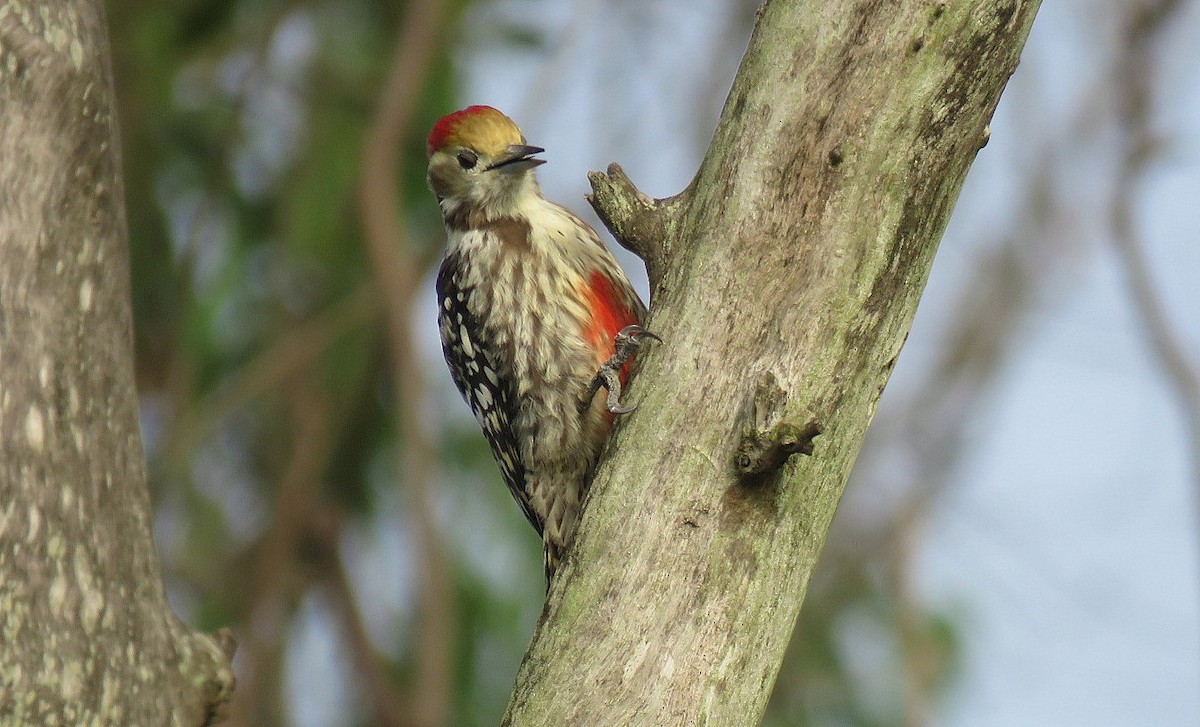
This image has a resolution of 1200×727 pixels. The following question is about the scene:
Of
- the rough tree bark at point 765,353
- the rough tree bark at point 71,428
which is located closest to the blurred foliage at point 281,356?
the rough tree bark at point 71,428

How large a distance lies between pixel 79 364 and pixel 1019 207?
655 centimetres

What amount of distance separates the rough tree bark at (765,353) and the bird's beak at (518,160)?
56.0 inches

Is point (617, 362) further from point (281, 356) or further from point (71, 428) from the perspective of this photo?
point (281, 356)

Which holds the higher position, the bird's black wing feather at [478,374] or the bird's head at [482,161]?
the bird's head at [482,161]

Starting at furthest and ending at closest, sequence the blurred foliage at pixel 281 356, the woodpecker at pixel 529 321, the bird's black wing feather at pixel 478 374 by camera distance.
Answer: the blurred foliage at pixel 281 356 < the bird's black wing feather at pixel 478 374 < the woodpecker at pixel 529 321

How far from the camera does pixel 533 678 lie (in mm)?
2178

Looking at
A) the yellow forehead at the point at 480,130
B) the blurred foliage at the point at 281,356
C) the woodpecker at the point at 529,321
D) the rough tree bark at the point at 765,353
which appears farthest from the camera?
the blurred foliage at the point at 281,356

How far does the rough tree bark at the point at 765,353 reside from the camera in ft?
7.04

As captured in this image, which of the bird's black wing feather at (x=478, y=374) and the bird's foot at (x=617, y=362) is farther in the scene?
the bird's black wing feather at (x=478, y=374)

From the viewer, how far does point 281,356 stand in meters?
5.27

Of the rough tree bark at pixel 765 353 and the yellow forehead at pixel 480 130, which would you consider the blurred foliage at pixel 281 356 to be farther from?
the rough tree bark at pixel 765 353

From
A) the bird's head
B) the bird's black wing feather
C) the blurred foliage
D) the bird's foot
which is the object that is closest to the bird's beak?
the bird's head

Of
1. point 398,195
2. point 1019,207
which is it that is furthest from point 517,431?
point 1019,207

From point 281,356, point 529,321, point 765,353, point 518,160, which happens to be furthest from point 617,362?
point 281,356
